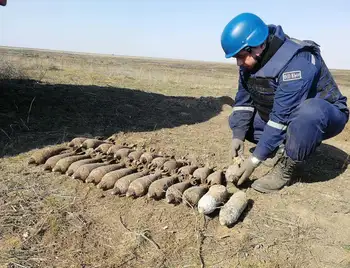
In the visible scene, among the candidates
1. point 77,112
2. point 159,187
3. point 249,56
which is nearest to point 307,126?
point 249,56

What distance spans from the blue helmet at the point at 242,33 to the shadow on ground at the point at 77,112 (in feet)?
9.33

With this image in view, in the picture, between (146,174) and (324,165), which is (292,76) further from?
(324,165)

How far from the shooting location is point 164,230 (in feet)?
11.2

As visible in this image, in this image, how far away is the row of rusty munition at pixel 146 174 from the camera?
3.66m

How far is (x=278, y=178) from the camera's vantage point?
4.31 metres

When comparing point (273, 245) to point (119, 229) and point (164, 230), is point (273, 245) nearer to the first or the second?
point (164, 230)

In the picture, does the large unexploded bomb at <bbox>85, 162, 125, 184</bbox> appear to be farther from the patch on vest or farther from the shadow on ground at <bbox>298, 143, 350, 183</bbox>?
the shadow on ground at <bbox>298, 143, 350, 183</bbox>

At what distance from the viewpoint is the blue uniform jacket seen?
3900mm

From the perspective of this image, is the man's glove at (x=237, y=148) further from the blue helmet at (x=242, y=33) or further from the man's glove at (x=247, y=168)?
the blue helmet at (x=242, y=33)

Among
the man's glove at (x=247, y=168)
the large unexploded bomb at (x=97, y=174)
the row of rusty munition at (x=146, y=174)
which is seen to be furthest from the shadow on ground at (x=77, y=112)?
the man's glove at (x=247, y=168)

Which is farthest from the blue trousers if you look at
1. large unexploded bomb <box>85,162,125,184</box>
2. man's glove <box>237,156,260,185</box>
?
large unexploded bomb <box>85,162,125,184</box>

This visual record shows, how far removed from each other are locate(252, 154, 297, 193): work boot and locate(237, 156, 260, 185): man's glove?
0.20 m

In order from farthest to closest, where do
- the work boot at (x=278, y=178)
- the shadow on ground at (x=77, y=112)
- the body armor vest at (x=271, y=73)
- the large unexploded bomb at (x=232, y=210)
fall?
the shadow on ground at (x=77, y=112), the work boot at (x=278, y=178), the body armor vest at (x=271, y=73), the large unexploded bomb at (x=232, y=210)

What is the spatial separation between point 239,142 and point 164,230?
1.82m
